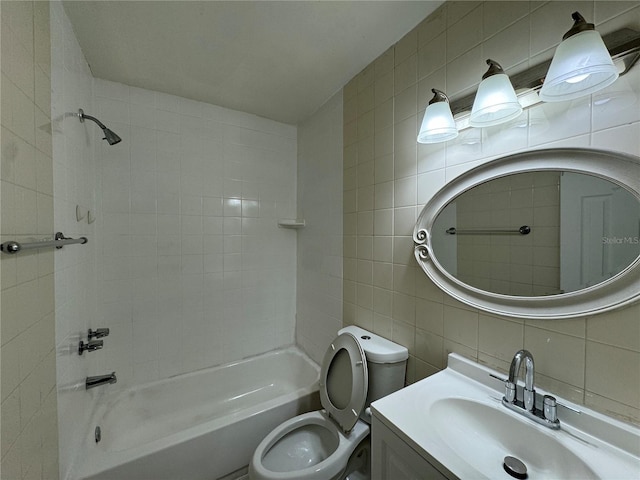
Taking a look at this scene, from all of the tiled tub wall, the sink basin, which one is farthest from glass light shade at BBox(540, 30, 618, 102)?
the tiled tub wall

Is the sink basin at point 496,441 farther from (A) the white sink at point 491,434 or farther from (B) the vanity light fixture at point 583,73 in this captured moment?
(B) the vanity light fixture at point 583,73

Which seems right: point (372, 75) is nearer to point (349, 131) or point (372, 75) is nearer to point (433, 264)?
point (349, 131)

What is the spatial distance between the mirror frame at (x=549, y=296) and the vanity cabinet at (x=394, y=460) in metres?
0.56

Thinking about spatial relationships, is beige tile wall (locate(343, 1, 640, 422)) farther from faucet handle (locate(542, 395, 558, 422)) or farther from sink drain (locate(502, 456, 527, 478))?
sink drain (locate(502, 456, 527, 478))

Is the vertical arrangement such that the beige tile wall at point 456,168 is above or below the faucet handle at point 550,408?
above

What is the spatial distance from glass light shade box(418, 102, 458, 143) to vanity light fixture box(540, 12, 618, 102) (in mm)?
307

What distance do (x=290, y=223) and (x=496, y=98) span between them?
1602 millimetres

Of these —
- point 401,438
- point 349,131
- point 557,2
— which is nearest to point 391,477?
point 401,438

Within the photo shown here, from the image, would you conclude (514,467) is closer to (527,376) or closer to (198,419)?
(527,376)

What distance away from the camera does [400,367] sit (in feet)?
4.15

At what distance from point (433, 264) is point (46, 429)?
1.60 m

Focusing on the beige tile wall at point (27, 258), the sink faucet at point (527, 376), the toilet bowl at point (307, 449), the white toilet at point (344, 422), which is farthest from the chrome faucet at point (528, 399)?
the beige tile wall at point (27, 258)

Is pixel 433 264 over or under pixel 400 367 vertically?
over

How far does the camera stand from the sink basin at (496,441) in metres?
0.69
